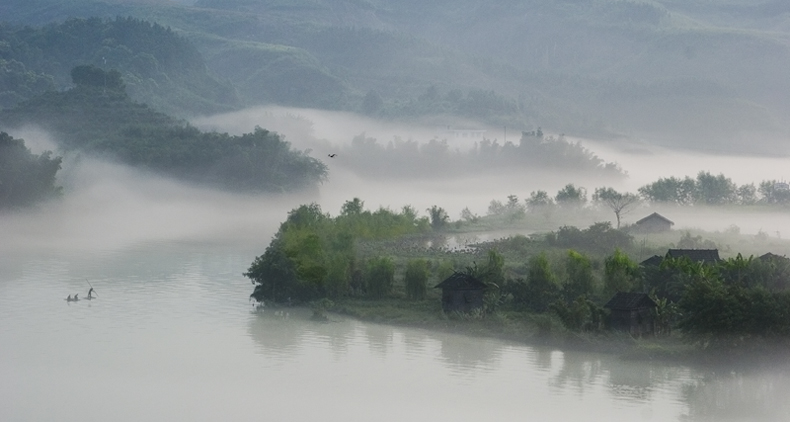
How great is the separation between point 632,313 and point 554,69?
156 metres

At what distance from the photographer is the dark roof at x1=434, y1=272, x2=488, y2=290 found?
112 ft

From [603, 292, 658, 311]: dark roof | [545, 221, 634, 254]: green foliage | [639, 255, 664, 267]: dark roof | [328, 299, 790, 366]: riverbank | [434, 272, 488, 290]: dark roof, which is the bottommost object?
[328, 299, 790, 366]: riverbank

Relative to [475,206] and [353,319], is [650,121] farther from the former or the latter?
[353,319]

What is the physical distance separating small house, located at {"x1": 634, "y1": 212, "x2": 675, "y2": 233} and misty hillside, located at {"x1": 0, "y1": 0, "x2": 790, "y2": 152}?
73419mm

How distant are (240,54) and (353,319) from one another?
135m

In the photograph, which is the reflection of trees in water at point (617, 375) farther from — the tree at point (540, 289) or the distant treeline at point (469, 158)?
the distant treeline at point (469, 158)

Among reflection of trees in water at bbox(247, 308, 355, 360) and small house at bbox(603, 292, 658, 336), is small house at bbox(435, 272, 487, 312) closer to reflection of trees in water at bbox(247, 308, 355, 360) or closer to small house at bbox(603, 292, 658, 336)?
reflection of trees in water at bbox(247, 308, 355, 360)

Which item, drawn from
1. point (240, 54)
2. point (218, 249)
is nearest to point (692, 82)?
point (240, 54)

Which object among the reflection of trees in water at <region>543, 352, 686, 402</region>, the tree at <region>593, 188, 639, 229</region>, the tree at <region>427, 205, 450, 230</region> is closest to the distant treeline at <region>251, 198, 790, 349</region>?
the reflection of trees in water at <region>543, 352, 686, 402</region>

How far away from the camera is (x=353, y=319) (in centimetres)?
3525

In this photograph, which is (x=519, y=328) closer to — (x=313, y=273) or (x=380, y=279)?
(x=380, y=279)

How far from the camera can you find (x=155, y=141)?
8894 centimetres

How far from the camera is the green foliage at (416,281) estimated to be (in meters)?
36.2

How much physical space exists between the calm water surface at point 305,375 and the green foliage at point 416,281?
231 centimetres
